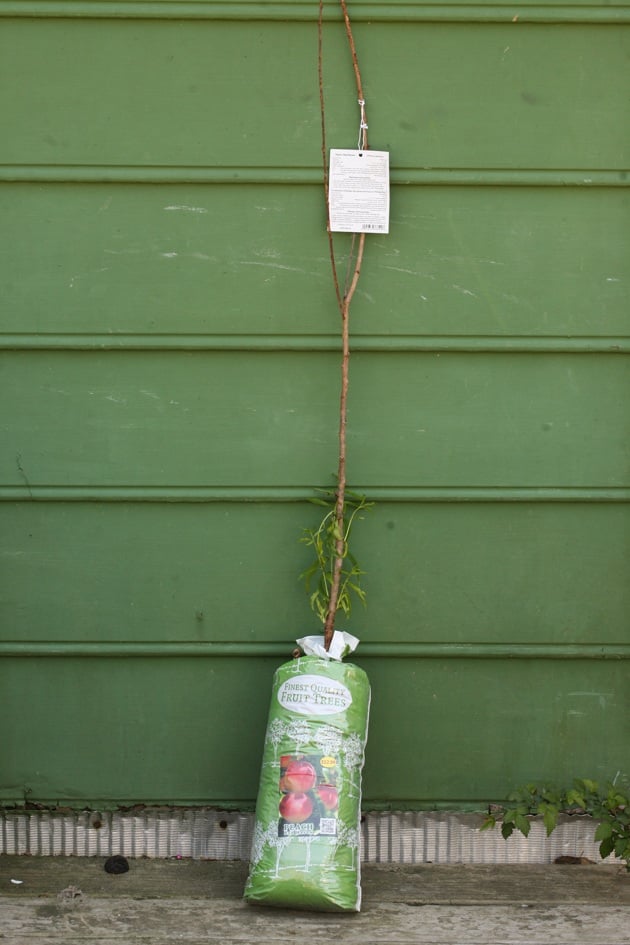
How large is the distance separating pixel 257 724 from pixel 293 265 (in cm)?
121

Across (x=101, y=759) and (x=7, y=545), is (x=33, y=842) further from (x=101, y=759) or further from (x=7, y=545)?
(x=7, y=545)

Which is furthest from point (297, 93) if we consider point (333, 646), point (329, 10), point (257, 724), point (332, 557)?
point (257, 724)

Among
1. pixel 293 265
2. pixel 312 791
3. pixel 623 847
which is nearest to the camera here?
pixel 312 791

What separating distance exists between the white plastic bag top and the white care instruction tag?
3.38 ft

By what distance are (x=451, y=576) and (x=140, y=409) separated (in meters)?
0.92

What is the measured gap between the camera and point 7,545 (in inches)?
115

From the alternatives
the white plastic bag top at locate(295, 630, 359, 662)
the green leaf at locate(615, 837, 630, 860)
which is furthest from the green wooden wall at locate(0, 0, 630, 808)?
the green leaf at locate(615, 837, 630, 860)

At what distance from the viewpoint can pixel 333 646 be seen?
9.18 ft

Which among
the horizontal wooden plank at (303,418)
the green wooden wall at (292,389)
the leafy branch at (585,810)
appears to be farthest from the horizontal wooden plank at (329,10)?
the leafy branch at (585,810)

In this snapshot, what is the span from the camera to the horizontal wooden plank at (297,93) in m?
2.82

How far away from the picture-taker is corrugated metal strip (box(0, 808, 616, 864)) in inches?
117

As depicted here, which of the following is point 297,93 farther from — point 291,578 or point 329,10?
point 291,578

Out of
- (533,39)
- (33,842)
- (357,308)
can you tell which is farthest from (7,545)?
(533,39)

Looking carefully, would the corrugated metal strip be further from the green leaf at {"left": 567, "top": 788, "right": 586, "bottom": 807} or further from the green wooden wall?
the green leaf at {"left": 567, "top": 788, "right": 586, "bottom": 807}
